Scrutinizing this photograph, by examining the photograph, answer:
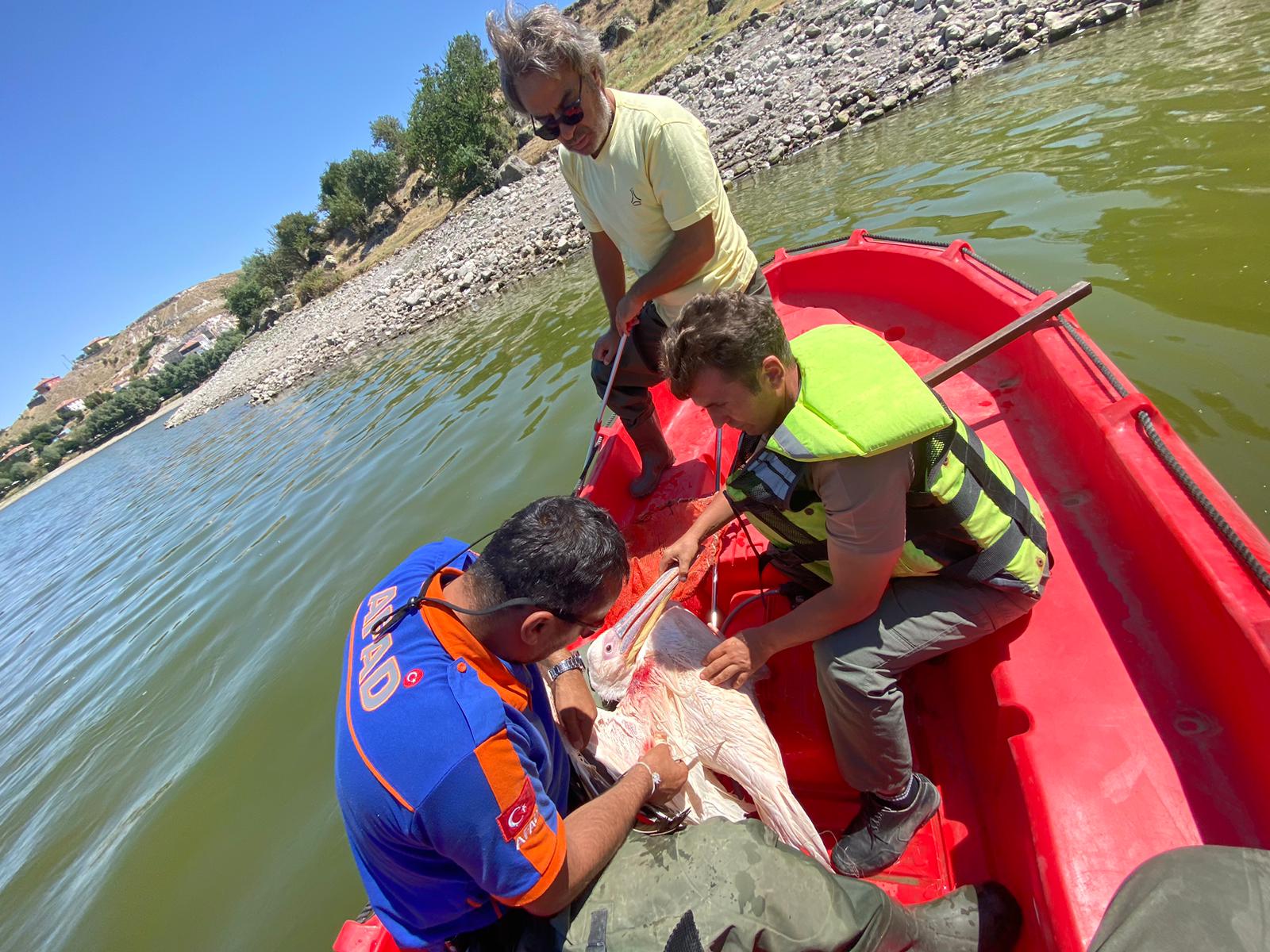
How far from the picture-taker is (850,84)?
13805 millimetres

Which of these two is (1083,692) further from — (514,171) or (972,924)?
(514,171)

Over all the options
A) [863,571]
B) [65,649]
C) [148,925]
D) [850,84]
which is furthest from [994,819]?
[850,84]

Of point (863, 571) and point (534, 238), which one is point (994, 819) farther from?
point (534, 238)

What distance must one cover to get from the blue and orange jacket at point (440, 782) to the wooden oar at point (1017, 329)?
2246 millimetres

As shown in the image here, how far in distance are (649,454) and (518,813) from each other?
8.53 feet

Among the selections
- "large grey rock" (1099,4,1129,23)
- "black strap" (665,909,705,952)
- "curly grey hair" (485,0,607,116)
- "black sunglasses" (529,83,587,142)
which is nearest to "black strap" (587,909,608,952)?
"black strap" (665,909,705,952)

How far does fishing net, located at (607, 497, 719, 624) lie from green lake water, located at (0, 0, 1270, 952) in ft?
6.64

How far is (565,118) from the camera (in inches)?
105

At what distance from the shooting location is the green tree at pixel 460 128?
3206 cm

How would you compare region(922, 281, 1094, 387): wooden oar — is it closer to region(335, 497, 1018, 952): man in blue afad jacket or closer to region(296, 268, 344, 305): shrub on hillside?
region(335, 497, 1018, 952): man in blue afad jacket

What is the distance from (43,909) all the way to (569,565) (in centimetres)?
543

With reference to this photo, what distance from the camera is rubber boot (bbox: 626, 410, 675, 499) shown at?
3.72 m

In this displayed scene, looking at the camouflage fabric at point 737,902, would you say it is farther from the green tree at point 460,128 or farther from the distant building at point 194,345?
the distant building at point 194,345

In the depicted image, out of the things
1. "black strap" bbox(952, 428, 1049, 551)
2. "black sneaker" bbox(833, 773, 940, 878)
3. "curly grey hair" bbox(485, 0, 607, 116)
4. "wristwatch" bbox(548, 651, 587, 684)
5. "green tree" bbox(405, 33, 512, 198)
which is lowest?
"black sneaker" bbox(833, 773, 940, 878)
